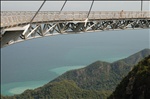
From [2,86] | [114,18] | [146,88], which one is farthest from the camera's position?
[2,86]

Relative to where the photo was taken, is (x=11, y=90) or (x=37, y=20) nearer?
(x=37, y=20)

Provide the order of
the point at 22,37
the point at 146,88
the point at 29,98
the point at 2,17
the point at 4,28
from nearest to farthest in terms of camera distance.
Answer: the point at 4,28
the point at 2,17
the point at 22,37
the point at 146,88
the point at 29,98

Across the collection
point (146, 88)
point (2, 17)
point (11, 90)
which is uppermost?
point (2, 17)

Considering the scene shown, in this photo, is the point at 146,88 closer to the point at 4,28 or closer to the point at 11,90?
the point at 4,28

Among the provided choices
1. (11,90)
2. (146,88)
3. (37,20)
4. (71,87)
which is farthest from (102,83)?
(37,20)
